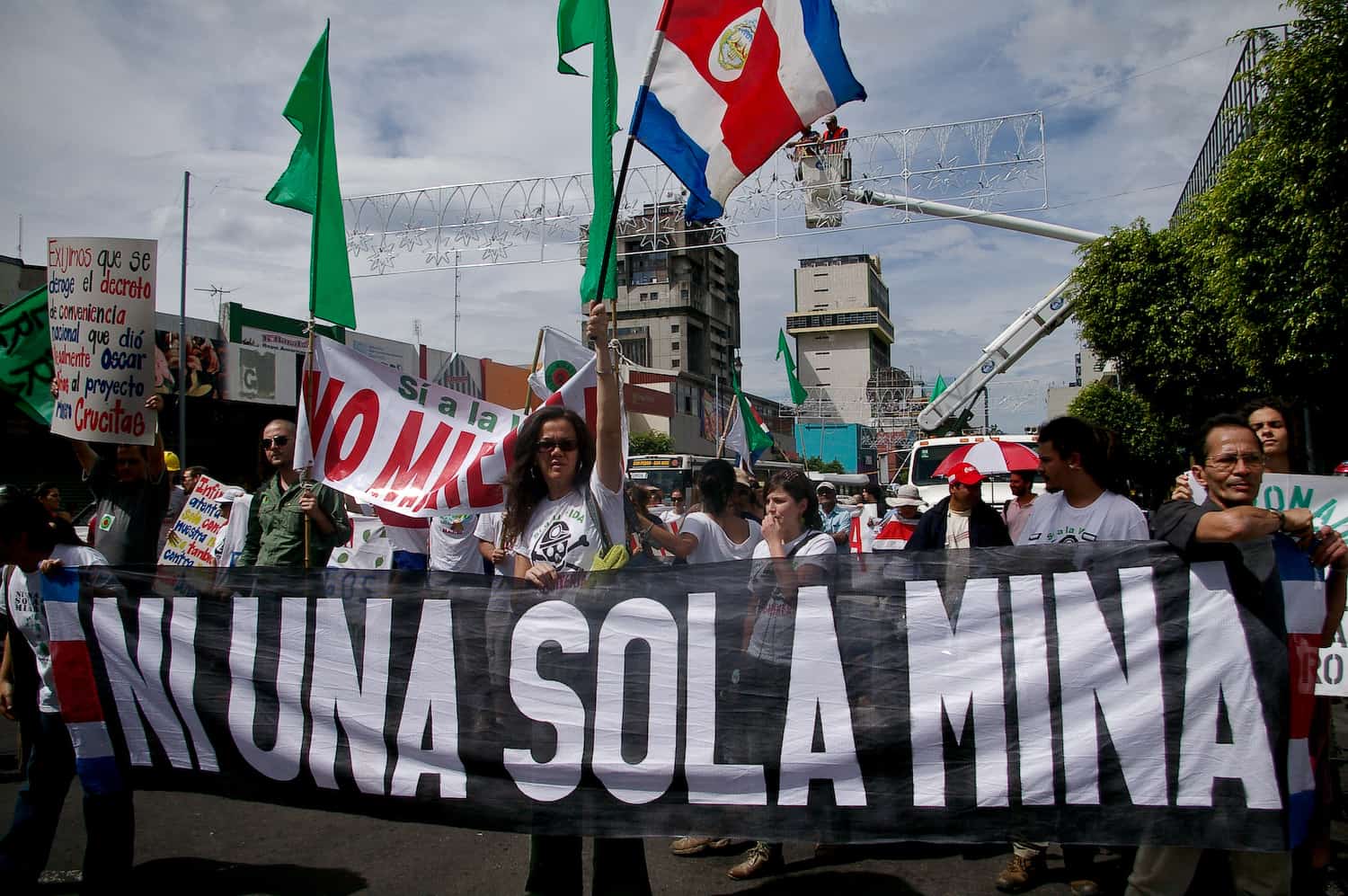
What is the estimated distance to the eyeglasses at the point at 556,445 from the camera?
345cm

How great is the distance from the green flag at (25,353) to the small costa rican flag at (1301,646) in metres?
5.92

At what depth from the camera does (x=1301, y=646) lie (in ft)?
9.37

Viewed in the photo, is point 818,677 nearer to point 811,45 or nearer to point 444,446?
point 444,446

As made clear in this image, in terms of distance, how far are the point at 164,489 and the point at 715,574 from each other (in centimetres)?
298

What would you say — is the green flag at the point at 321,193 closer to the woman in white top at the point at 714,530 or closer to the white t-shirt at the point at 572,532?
the woman in white top at the point at 714,530

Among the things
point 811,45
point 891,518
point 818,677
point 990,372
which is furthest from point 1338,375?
point 990,372

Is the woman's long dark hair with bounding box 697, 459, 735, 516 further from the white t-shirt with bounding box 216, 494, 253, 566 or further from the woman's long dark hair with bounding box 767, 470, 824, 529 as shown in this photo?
the white t-shirt with bounding box 216, 494, 253, 566

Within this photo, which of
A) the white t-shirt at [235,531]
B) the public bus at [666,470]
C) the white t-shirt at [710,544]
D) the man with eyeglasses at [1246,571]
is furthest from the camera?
the public bus at [666,470]

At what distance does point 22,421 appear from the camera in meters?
21.3

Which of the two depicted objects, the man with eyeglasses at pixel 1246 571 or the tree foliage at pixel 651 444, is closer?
the man with eyeglasses at pixel 1246 571

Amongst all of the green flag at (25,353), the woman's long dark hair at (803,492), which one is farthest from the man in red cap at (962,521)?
the green flag at (25,353)

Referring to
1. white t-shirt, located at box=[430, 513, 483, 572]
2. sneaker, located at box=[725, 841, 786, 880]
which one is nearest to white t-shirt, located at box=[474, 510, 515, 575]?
white t-shirt, located at box=[430, 513, 483, 572]

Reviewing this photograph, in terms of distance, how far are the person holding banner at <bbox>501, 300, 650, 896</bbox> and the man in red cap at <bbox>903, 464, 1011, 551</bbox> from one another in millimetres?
1815

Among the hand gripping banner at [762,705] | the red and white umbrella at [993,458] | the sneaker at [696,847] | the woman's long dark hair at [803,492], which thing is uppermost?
the red and white umbrella at [993,458]
